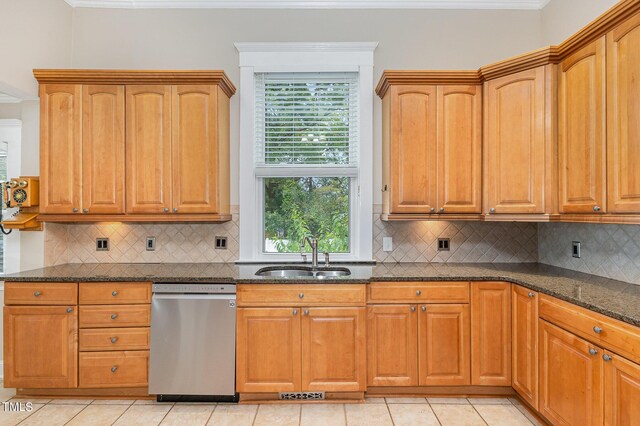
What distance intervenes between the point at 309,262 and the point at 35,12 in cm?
296

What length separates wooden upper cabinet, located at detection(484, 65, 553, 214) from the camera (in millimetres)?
2672

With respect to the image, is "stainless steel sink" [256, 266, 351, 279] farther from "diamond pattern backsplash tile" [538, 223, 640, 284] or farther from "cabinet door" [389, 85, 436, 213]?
"diamond pattern backsplash tile" [538, 223, 640, 284]

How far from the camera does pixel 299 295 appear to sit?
2641mm

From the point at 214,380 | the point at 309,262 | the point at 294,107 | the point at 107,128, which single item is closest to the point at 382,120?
the point at 294,107

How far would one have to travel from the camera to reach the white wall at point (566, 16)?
276 cm

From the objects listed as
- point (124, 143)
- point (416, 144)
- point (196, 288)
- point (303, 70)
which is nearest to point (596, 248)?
point (416, 144)

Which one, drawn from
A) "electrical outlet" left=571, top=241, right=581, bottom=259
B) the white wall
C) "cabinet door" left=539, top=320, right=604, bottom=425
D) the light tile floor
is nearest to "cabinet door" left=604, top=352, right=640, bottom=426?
"cabinet door" left=539, top=320, right=604, bottom=425

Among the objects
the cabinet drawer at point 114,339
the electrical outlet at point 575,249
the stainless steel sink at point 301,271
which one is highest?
the electrical outlet at point 575,249

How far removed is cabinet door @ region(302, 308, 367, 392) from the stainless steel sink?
0.46 metres

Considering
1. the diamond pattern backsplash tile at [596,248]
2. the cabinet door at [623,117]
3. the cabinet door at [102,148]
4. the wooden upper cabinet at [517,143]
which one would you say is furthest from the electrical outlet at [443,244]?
the cabinet door at [102,148]

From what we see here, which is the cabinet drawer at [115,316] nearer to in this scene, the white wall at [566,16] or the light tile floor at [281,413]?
the light tile floor at [281,413]

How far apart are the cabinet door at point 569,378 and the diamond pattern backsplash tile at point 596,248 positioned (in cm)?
72

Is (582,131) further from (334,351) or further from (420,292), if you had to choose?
(334,351)

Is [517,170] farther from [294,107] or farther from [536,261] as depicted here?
[294,107]
